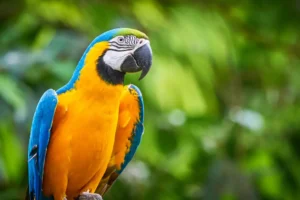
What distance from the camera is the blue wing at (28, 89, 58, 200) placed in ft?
4.46

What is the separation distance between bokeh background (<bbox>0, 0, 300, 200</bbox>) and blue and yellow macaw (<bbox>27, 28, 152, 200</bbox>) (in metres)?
0.72

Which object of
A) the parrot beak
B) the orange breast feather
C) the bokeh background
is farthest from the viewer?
the bokeh background

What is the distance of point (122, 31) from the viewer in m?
1.31

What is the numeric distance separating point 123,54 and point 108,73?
7cm

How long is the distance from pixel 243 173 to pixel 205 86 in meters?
0.64

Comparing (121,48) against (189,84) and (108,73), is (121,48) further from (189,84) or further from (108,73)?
(189,84)

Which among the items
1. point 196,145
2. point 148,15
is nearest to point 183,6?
point 148,15

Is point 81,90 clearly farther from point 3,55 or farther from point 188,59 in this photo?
point 188,59

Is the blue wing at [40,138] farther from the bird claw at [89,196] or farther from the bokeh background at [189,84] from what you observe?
the bokeh background at [189,84]

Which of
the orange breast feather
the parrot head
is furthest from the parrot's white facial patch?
the orange breast feather

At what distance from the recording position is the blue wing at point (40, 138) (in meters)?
1.36

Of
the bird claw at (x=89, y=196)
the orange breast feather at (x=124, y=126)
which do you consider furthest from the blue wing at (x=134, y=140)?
the bird claw at (x=89, y=196)

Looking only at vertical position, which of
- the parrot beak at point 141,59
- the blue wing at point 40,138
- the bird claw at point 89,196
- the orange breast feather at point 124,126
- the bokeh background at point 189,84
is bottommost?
the bird claw at point 89,196

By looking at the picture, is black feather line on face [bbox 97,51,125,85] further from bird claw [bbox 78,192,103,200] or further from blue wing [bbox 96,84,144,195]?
bird claw [bbox 78,192,103,200]
